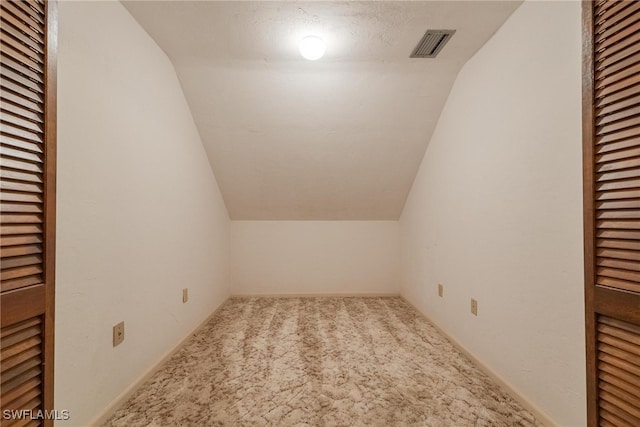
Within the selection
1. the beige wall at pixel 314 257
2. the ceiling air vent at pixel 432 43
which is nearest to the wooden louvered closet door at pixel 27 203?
the ceiling air vent at pixel 432 43

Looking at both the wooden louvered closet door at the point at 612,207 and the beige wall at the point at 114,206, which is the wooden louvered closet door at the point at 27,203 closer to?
the beige wall at the point at 114,206

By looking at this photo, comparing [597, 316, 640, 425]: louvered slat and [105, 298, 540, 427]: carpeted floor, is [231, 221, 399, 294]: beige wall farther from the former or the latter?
[597, 316, 640, 425]: louvered slat

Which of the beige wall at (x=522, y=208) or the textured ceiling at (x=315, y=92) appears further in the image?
the textured ceiling at (x=315, y=92)

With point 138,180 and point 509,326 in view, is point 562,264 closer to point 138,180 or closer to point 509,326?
point 509,326

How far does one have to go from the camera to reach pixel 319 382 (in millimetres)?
1732

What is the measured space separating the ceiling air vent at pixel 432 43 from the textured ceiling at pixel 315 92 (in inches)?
1.9

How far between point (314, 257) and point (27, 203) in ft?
9.94

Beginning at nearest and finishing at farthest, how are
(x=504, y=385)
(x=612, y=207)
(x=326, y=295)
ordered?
1. (x=612, y=207)
2. (x=504, y=385)
3. (x=326, y=295)

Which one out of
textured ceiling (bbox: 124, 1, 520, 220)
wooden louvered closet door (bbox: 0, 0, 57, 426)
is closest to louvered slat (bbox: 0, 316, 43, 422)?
wooden louvered closet door (bbox: 0, 0, 57, 426)

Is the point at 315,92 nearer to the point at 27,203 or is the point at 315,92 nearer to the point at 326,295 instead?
the point at 27,203

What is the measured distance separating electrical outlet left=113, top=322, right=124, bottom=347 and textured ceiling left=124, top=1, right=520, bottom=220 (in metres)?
1.75

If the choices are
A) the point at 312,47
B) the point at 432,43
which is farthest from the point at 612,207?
the point at 312,47

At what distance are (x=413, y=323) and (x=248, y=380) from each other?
1.65 metres

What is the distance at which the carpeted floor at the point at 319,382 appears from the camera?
1.43 m
